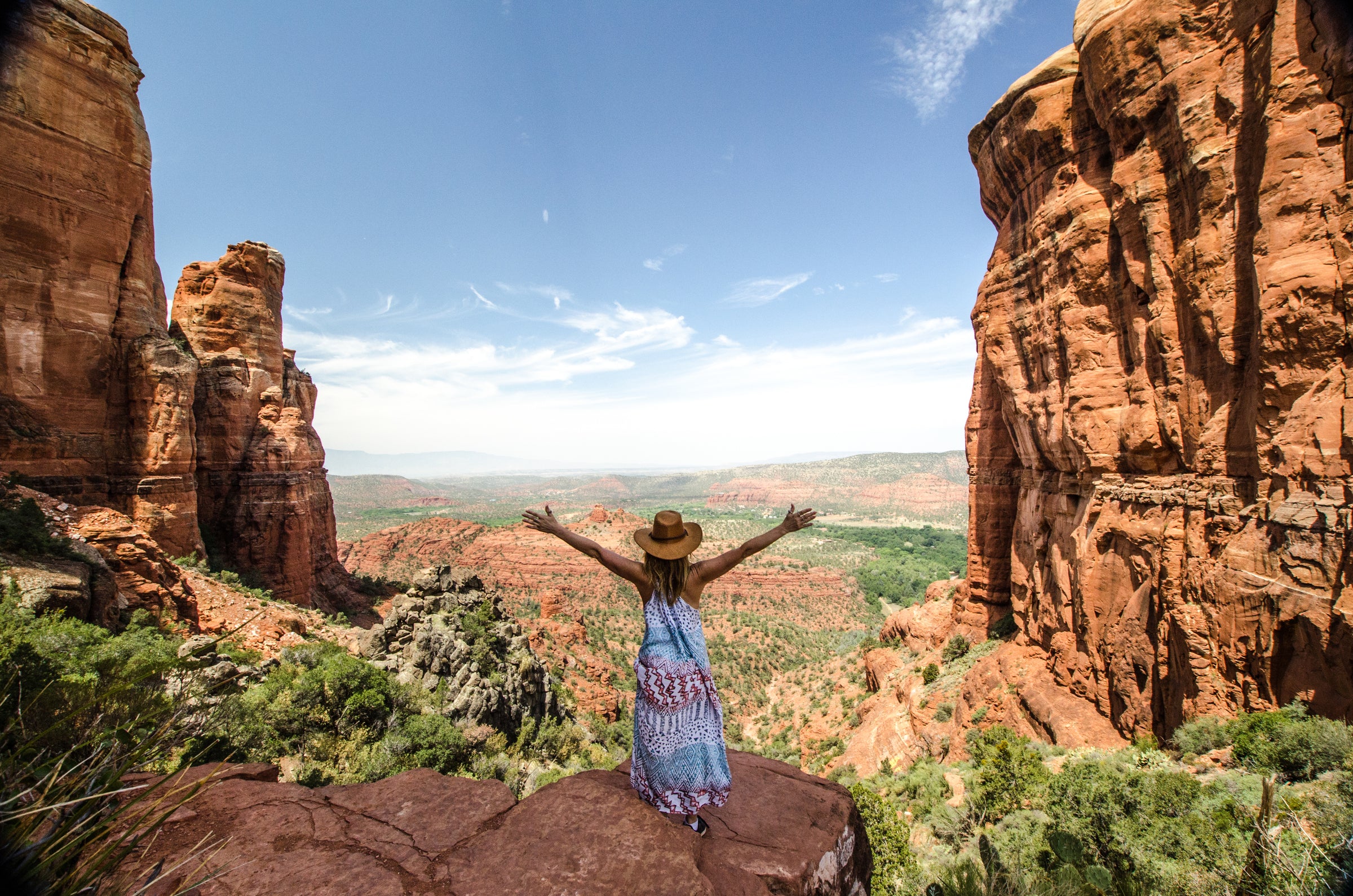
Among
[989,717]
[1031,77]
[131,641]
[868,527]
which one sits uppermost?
[1031,77]

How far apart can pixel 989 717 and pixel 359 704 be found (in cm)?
1462

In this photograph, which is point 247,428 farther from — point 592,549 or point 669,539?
point 669,539

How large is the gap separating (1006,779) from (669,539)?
10314 mm

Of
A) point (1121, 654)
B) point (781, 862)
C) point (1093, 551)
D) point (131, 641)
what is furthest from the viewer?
point (1093, 551)

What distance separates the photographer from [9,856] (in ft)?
5.88

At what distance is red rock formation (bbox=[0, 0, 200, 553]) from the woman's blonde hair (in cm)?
1866

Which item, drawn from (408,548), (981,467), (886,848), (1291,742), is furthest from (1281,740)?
(408,548)

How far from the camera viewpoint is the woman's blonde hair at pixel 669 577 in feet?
12.5

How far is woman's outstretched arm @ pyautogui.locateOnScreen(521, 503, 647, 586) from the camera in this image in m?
3.81

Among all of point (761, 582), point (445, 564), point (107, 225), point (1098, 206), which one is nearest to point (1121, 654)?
point (1098, 206)

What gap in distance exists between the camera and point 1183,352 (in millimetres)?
10461

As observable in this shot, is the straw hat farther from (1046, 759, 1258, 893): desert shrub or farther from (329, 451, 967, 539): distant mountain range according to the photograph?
(329, 451, 967, 539): distant mountain range

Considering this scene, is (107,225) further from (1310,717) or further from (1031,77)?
(1310,717)

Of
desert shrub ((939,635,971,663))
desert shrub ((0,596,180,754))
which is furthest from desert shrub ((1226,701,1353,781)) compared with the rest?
desert shrub ((0,596,180,754))
